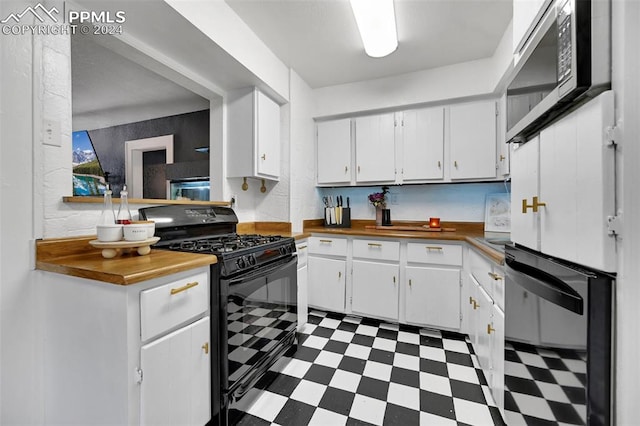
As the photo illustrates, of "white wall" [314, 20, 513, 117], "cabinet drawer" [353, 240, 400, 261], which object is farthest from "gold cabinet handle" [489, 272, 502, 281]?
"white wall" [314, 20, 513, 117]

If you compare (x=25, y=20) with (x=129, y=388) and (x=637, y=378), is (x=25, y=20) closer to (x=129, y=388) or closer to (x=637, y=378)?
(x=129, y=388)

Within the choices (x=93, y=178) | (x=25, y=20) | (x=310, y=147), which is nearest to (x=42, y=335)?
(x=93, y=178)

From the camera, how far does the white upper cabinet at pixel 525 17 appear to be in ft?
3.03

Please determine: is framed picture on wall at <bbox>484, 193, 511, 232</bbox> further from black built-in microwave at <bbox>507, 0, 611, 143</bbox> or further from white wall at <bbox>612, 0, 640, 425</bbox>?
white wall at <bbox>612, 0, 640, 425</bbox>

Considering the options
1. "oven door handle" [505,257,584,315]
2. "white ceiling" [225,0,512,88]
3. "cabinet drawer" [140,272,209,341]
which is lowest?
"cabinet drawer" [140,272,209,341]

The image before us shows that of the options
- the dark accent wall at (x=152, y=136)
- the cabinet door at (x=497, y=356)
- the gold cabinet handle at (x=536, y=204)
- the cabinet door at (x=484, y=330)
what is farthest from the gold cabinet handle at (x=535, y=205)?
the dark accent wall at (x=152, y=136)

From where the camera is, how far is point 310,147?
116 inches

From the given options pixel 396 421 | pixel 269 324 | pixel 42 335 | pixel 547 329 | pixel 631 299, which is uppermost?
pixel 631 299

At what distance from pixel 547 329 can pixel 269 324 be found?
4.36ft

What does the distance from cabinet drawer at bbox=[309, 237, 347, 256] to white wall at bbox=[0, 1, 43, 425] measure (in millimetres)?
1896

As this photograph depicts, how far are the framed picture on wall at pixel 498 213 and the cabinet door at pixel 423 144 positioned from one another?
1.90ft

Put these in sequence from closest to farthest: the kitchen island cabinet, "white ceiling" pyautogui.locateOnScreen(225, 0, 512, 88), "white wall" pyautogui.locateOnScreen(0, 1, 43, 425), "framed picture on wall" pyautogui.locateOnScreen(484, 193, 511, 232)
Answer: the kitchen island cabinet
"white wall" pyautogui.locateOnScreen(0, 1, 43, 425)
"white ceiling" pyautogui.locateOnScreen(225, 0, 512, 88)
"framed picture on wall" pyautogui.locateOnScreen(484, 193, 511, 232)

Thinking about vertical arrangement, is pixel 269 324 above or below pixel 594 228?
below

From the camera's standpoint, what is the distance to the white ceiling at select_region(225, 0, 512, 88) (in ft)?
5.74
